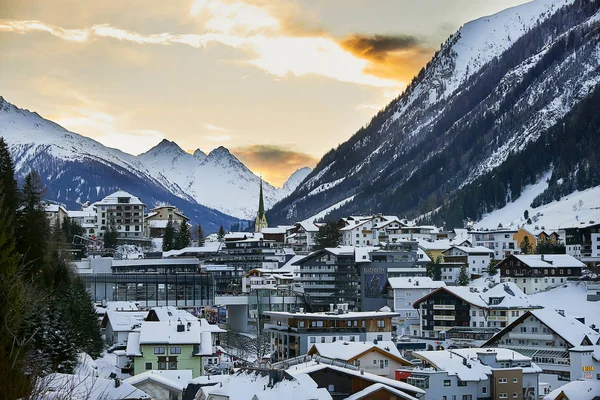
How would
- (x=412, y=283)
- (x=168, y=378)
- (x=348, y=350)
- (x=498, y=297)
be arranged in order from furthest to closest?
(x=412, y=283) → (x=498, y=297) → (x=348, y=350) → (x=168, y=378)

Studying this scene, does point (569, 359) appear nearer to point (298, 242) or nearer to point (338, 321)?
point (338, 321)

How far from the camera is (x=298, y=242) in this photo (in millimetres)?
172125

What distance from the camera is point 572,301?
335 feet

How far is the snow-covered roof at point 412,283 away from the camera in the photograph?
106500 millimetres

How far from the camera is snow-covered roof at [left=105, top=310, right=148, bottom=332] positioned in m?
75.7

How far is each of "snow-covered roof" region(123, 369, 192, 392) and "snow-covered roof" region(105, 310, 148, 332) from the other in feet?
61.1

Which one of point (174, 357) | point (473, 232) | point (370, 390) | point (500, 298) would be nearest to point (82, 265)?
point (500, 298)

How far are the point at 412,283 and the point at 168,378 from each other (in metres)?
56.8

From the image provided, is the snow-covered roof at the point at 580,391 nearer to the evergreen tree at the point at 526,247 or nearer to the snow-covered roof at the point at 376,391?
the snow-covered roof at the point at 376,391

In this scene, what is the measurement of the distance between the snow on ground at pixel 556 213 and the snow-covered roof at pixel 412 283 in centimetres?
4799

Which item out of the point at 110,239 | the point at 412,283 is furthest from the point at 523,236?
the point at 110,239

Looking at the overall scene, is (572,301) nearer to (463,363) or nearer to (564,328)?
(564,328)

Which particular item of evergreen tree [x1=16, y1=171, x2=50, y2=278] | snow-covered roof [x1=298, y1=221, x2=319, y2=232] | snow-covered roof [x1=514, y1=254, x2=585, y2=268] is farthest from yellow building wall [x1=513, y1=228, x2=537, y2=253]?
evergreen tree [x1=16, y1=171, x2=50, y2=278]

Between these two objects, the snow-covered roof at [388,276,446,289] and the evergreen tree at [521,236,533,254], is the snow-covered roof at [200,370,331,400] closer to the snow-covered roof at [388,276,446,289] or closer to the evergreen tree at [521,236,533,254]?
the snow-covered roof at [388,276,446,289]
